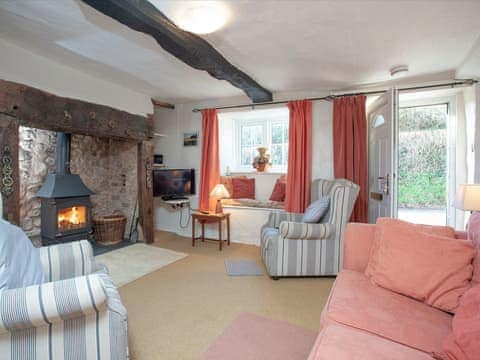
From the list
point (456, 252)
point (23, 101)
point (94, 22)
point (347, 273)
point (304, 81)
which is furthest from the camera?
point (304, 81)

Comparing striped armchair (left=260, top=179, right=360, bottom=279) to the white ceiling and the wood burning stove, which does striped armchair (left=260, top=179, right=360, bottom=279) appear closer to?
the white ceiling

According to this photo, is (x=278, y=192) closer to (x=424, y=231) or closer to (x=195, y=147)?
(x=195, y=147)

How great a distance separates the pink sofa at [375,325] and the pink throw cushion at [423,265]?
0.17ft

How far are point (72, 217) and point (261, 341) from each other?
3.04 meters

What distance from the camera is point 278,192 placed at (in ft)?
13.5

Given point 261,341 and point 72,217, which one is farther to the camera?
point 72,217

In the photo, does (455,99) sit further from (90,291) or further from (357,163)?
(90,291)

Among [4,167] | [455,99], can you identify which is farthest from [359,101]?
[4,167]

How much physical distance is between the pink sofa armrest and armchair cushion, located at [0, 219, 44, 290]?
1.82 meters

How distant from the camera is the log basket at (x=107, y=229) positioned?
3924 mm

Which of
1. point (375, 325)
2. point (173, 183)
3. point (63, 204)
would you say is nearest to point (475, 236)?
point (375, 325)

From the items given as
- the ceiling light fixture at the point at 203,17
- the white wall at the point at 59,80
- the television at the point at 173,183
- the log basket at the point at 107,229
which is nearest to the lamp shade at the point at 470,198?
the ceiling light fixture at the point at 203,17

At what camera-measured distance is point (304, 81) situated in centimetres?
335

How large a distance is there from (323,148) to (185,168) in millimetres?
2273
